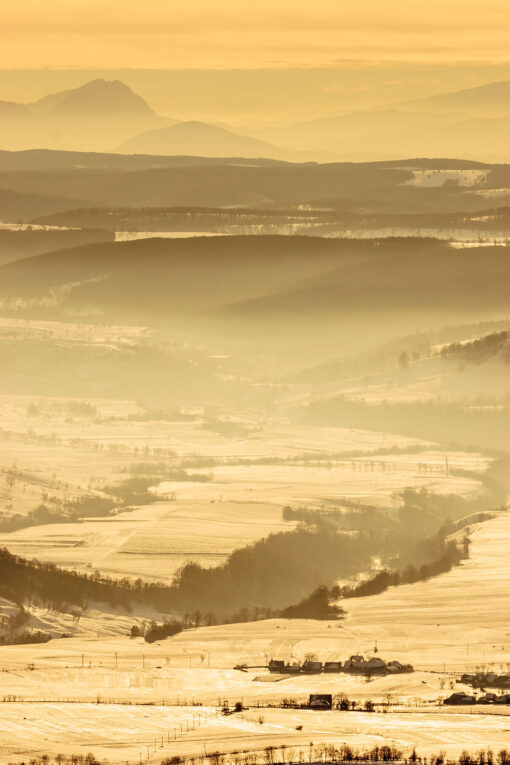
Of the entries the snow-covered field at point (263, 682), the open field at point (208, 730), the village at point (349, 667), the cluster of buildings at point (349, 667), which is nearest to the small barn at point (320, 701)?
the open field at point (208, 730)

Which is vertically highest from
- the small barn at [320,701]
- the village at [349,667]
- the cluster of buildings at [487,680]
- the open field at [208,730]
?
the village at [349,667]

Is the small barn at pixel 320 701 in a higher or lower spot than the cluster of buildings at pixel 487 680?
lower

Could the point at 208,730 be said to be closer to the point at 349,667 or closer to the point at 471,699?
the point at 471,699

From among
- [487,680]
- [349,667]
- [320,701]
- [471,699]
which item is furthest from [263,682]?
[471,699]

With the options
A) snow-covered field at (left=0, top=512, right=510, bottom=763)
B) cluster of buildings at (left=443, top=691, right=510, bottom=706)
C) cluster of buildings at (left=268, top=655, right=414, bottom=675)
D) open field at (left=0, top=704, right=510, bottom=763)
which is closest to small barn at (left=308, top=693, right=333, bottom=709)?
open field at (left=0, top=704, right=510, bottom=763)

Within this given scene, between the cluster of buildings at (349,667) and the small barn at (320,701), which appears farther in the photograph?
the cluster of buildings at (349,667)

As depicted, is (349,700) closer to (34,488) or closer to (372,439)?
(34,488)

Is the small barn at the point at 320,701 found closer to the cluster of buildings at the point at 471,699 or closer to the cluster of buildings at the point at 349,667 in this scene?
the cluster of buildings at the point at 471,699

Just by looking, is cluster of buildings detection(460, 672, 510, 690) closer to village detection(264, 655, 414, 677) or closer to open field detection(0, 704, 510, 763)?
village detection(264, 655, 414, 677)

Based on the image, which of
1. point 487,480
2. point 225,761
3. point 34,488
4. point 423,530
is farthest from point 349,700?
point 487,480
